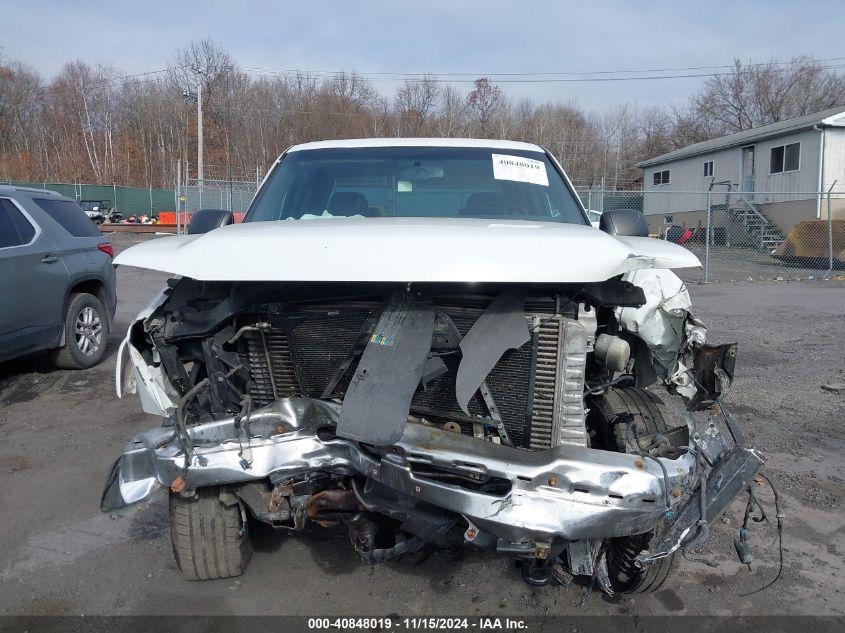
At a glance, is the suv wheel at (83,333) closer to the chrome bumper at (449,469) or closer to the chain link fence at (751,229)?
the chrome bumper at (449,469)

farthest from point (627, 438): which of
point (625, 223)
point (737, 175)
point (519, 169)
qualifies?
point (737, 175)

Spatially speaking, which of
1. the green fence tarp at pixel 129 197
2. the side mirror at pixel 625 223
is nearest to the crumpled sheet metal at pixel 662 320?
the side mirror at pixel 625 223

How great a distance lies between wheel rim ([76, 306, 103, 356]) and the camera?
6543mm

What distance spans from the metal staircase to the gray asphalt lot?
19.5 meters

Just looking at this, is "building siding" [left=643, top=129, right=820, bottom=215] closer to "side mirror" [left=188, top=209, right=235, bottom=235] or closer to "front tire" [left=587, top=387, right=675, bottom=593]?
"side mirror" [left=188, top=209, right=235, bottom=235]

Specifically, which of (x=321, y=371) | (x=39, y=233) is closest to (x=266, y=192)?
(x=321, y=371)

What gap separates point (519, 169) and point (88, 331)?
4868mm

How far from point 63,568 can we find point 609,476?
2495mm

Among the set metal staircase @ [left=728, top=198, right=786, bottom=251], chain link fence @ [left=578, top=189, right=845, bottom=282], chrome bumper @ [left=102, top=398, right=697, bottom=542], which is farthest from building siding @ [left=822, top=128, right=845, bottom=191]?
chrome bumper @ [left=102, top=398, right=697, bottom=542]

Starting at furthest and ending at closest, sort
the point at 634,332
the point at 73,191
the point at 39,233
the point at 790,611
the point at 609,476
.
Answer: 1. the point at 73,191
2. the point at 39,233
3. the point at 634,332
4. the point at 790,611
5. the point at 609,476

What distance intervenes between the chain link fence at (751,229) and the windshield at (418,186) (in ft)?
32.8

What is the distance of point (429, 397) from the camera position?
2504 millimetres

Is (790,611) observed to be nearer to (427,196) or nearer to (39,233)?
(427,196)

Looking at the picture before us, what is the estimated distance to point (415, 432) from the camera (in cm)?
228
